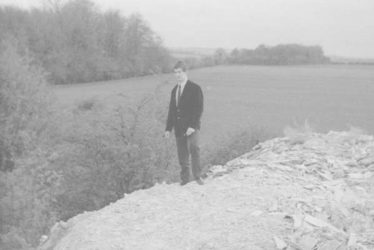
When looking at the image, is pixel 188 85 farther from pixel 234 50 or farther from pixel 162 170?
pixel 234 50

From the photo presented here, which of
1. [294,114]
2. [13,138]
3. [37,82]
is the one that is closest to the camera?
[13,138]

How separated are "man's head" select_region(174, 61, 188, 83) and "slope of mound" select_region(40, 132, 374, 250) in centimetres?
192

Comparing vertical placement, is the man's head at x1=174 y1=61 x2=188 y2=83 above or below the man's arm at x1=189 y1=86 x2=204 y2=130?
above

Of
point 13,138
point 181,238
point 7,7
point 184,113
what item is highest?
point 7,7

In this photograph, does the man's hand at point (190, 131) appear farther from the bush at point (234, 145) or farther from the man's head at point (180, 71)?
the bush at point (234, 145)

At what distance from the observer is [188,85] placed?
8.05 meters

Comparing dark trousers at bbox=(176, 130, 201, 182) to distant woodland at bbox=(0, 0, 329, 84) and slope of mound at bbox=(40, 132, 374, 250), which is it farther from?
distant woodland at bbox=(0, 0, 329, 84)

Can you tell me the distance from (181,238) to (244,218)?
98cm

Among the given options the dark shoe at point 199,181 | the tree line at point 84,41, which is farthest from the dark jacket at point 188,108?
the tree line at point 84,41

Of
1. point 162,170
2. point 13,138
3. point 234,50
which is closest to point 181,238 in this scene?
point 162,170

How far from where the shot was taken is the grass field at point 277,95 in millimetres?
33750

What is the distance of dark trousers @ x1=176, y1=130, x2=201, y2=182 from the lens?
27.2 feet

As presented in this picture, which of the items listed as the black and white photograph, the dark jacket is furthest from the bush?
the dark jacket

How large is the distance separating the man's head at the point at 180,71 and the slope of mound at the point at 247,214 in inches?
75.6
